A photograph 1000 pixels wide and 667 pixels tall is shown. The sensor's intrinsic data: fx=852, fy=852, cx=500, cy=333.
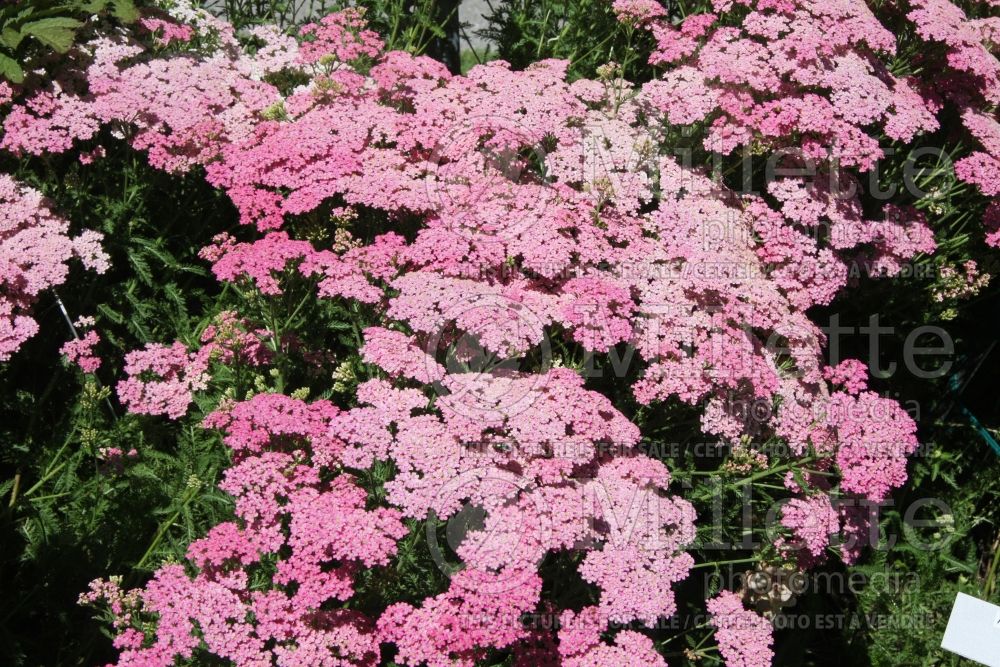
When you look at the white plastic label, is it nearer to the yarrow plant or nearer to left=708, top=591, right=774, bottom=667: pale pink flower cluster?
the yarrow plant

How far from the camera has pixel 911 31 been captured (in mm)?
4645

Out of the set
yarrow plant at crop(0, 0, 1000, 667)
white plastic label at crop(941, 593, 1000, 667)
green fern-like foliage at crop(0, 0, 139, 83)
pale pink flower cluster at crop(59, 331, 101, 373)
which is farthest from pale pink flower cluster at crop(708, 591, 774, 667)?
green fern-like foliage at crop(0, 0, 139, 83)

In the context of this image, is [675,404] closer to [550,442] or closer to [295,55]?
[550,442]

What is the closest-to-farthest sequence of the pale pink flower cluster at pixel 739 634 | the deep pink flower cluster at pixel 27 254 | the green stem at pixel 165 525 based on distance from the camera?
the pale pink flower cluster at pixel 739 634, the green stem at pixel 165 525, the deep pink flower cluster at pixel 27 254

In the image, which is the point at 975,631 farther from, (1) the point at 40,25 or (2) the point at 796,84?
(1) the point at 40,25

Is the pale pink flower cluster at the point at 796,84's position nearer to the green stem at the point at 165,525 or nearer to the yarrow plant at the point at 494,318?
the yarrow plant at the point at 494,318

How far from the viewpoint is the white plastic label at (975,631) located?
3121 mm

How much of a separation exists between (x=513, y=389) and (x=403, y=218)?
117 centimetres

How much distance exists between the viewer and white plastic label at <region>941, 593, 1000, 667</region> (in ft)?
10.2

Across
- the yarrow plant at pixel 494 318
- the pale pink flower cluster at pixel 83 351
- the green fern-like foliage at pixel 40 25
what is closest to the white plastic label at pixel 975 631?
the yarrow plant at pixel 494 318

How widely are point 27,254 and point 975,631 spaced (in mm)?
4065

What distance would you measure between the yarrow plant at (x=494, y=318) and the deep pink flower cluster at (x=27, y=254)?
15 millimetres

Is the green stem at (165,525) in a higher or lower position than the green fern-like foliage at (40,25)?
lower

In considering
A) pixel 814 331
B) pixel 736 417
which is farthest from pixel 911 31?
pixel 736 417
